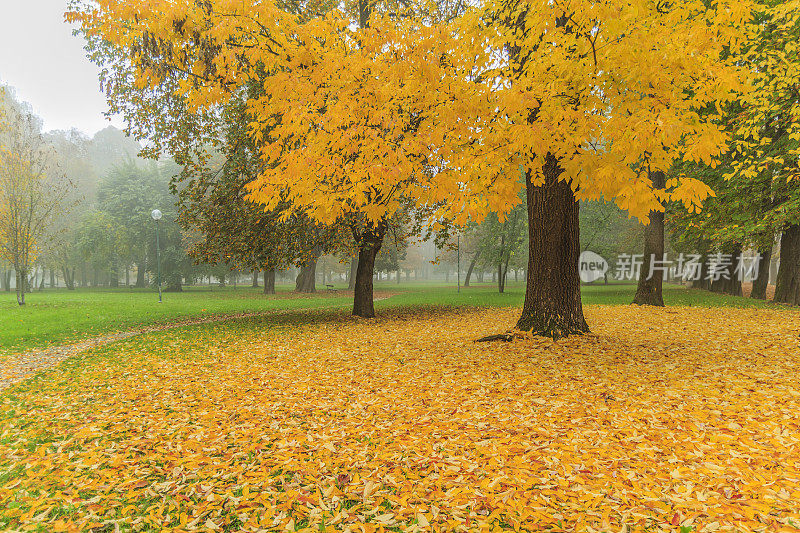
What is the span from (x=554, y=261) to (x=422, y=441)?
5.24 metres

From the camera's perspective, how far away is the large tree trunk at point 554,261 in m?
8.12

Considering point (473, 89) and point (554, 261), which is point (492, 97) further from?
point (554, 261)

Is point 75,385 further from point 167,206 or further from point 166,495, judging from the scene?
point 167,206

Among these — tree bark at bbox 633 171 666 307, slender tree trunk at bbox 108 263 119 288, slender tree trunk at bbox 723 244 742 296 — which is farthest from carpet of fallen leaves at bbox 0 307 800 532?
slender tree trunk at bbox 108 263 119 288

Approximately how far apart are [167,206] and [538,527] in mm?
42859

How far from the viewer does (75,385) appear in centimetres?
669

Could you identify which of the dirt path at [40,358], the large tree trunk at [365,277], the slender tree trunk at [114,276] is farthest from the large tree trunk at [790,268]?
the slender tree trunk at [114,276]

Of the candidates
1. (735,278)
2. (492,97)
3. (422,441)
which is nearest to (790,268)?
(735,278)

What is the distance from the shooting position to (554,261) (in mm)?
8211

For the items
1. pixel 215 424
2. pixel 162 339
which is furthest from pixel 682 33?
pixel 162 339

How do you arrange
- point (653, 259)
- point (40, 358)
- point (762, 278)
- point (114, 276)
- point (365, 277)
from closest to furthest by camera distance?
1. point (40, 358)
2. point (365, 277)
3. point (653, 259)
4. point (762, 278)
5. point (114, 276)

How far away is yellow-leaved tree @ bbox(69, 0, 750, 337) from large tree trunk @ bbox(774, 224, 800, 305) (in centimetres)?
1350

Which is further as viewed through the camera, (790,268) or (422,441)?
(790,268)

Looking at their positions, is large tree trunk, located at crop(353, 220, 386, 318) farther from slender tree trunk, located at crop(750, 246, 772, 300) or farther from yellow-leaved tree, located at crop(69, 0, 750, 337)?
Answer: slender tree trunk, located at crop(750, 246, 772, 300)
